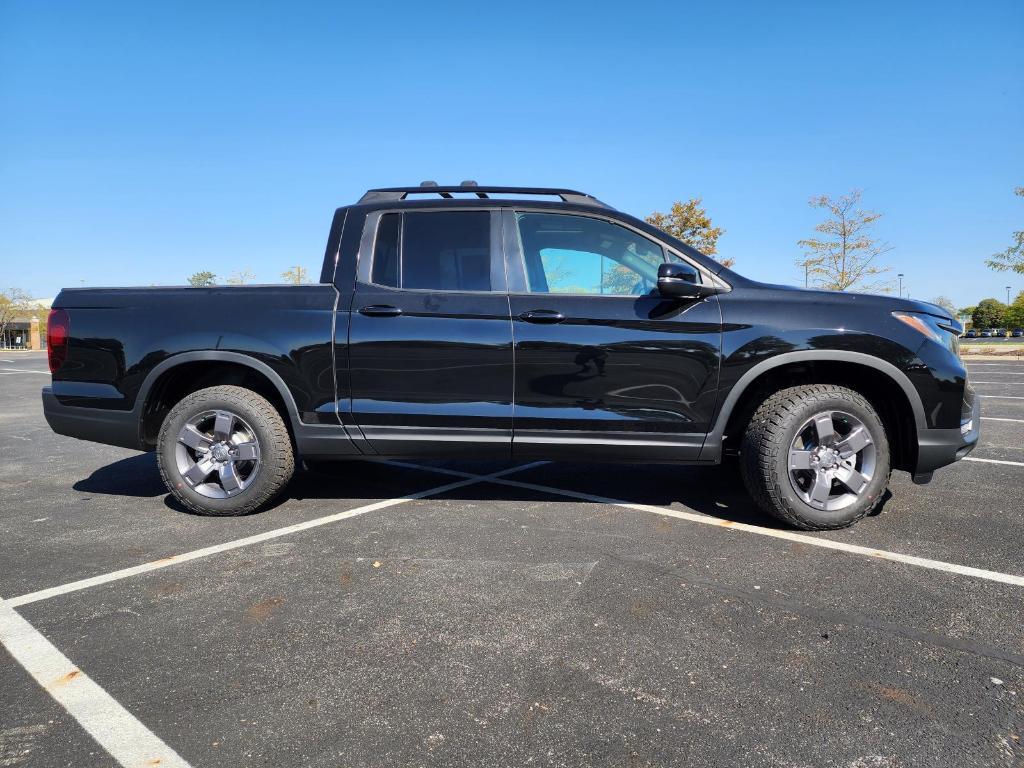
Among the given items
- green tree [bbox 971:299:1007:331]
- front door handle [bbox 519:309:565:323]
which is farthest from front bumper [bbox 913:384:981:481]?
green tree [bbox 971:299:1007:331]

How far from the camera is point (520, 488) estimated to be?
4.53m

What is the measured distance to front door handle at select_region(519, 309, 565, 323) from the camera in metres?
3.56

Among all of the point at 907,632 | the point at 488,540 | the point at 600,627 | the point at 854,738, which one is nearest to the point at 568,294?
the point at 488,540

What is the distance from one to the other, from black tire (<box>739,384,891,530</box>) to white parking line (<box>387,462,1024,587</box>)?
126 millimetres

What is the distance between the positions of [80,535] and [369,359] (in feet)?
6.31

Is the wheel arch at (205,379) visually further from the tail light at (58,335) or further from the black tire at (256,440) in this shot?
the tail light at (58,335)

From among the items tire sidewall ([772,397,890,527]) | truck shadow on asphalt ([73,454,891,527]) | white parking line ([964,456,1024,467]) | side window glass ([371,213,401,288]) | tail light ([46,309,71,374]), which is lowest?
truck shadow on asphalt ([73,454,891,527])

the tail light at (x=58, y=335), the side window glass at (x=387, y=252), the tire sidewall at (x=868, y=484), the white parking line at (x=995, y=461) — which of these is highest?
the side window glass at (x=387, y=252)

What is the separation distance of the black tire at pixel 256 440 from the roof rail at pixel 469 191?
1.51m

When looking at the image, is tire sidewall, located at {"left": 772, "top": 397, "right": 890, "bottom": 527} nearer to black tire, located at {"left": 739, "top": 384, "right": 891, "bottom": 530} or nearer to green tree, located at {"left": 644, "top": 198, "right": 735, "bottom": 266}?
black tire, located at {"left": 739, "top": 384, "right": 891, "bottom": 530}

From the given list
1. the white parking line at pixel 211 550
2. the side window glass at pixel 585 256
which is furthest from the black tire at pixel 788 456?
the white parking line at pixel 211 550

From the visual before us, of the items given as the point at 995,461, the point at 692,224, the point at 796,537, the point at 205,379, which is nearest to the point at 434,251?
the point at 205,379

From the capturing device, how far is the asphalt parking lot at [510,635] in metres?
1.70

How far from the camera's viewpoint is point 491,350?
140 inches
